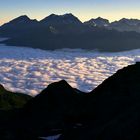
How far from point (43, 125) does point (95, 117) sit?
19.1 metres

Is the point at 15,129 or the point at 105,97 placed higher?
the point at 105,97

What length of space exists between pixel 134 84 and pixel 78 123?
63.8ft

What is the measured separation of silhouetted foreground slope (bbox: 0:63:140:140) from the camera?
93938 mm

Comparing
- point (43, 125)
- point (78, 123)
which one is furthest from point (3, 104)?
point (78, 123)

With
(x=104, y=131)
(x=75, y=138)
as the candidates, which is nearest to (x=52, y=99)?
(x=75, y=138)

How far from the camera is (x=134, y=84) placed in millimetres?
123438

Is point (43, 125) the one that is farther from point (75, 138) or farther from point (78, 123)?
point (75, 138)

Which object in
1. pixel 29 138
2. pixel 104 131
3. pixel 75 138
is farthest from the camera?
pixel 29 138

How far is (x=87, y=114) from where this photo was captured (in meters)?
119

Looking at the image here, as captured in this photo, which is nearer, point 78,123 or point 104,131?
point 104,131

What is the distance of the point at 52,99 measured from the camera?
494ft

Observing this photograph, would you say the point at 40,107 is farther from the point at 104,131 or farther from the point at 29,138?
the point at 104,131

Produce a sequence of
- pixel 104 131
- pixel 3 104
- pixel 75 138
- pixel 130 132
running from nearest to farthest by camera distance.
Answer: pixel 130 132, pixel 104 131, pixel 75 138, pixel 3 104

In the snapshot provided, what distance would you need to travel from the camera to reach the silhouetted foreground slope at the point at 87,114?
93.9 metres
